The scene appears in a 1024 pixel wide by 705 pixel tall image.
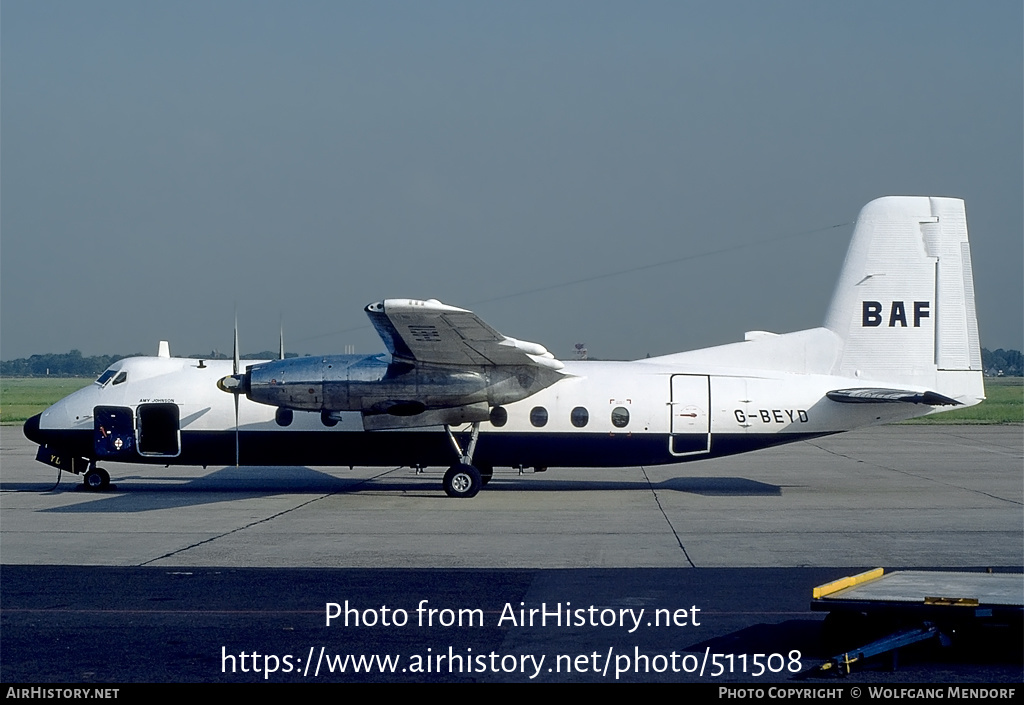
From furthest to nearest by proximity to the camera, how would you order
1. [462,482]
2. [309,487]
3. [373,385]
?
[309,487] < [462,482] < [373,385]

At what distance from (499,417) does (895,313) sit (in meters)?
8.08

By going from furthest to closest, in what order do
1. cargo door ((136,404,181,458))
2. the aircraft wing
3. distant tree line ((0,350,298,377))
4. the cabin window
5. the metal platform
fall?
distant tree line ((0,350,298,377)) → cargo door ((136,404,181,458)) → the cabin window → the aircraft wing → the metal platform

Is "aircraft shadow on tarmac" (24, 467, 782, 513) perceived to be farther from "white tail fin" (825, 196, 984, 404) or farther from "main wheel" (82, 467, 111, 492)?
"white tail fin" (825, 196, 984, 404)

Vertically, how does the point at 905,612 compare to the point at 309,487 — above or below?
above

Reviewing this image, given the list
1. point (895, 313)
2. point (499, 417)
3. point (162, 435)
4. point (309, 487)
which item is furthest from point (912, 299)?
point (162, 435)

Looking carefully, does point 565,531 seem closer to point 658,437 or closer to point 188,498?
point 658,437

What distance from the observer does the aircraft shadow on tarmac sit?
19891 mm

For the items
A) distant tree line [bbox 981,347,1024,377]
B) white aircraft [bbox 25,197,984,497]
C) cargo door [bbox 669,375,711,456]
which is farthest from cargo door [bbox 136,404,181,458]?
distant tree line [bbox 981,347,1024,377]

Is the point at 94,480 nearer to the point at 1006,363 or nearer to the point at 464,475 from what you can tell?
the point at 464,475

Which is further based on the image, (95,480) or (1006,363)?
(1006,363)

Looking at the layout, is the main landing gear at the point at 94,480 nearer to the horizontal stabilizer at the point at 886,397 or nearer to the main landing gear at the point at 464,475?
the main landing gear at the point at 464,475

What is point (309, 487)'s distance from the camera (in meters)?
22.5

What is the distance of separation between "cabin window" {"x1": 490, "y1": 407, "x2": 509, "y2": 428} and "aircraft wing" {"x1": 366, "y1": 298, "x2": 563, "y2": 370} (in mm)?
1226

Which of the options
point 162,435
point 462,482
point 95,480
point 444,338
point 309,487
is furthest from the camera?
point 309,487
